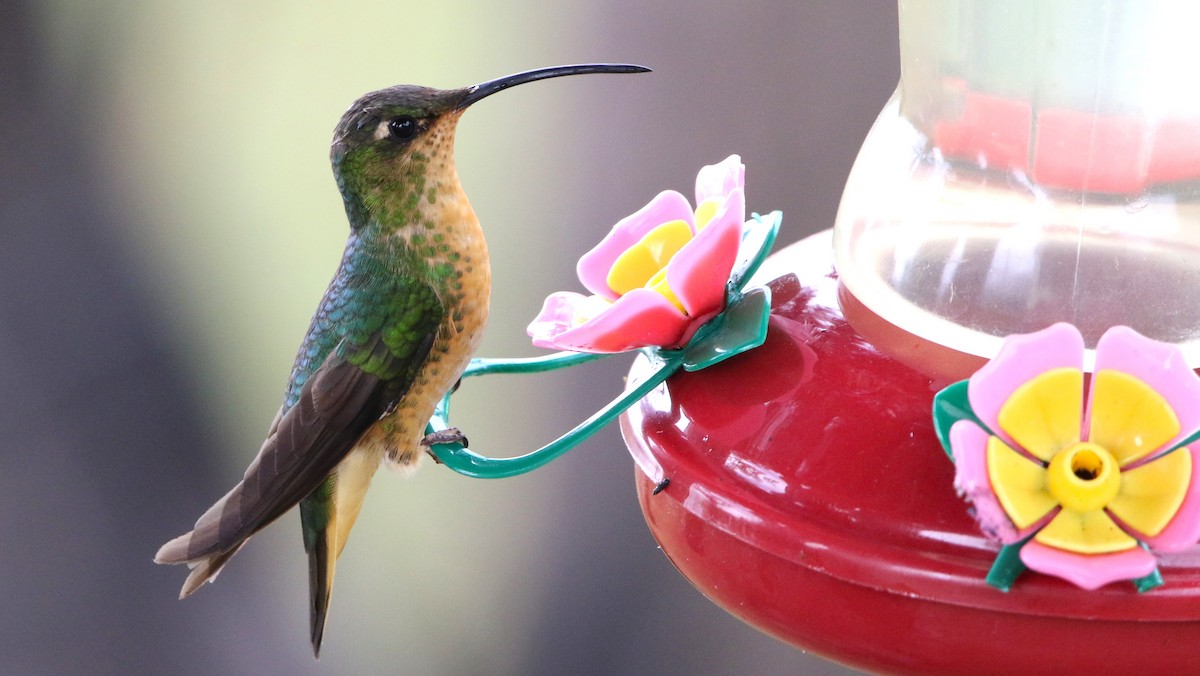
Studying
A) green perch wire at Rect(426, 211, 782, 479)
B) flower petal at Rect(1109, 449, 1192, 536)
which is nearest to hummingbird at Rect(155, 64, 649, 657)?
green perch wire at Rect(426, 211, 782, 479)

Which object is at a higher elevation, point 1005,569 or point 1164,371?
point 1164,371

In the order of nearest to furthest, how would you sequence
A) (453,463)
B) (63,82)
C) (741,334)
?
(741,334), (453,463), (63,82)

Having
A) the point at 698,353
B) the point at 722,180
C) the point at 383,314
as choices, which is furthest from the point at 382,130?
the point at 698,353

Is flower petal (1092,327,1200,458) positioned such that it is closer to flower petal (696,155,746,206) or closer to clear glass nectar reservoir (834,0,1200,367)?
clear glass nectar reservoir (834,0,1200,367)

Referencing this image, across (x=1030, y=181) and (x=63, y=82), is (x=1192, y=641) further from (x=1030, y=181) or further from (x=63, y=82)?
(x=63, y=82)

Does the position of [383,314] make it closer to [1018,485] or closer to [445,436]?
[445,436]

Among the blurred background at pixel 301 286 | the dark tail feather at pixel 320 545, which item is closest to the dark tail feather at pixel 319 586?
the dark tail feather at pixel 320 545

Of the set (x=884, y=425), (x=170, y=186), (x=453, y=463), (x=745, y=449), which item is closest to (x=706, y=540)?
(x=745, y=449)
